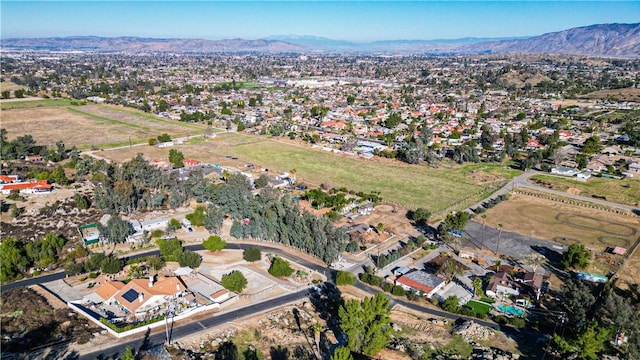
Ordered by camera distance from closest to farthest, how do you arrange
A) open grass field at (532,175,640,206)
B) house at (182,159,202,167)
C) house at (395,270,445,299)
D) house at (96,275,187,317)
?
house at (96,275,187,317) < house at (395,270,445,299) < open grass field at (532,175,640,206) < house at (182,159,202,167)

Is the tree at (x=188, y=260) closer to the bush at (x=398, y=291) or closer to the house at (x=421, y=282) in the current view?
the bush at (x=398, y=291)

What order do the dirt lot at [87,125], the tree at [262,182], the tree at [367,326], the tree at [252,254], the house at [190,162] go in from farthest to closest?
the dirt lot at [87,125], the house at [190,162], the tree at [262,182], the tree at [252,254], the tree at [367,326]

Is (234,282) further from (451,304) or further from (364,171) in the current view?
(364,171)

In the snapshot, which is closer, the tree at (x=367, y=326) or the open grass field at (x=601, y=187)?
the tree at (x=367, y=326)

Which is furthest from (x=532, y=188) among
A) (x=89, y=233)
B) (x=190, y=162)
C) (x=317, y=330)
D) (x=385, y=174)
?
(x=89, y=233)

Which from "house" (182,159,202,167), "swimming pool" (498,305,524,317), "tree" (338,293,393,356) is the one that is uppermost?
"tree" (338,293,393,356)

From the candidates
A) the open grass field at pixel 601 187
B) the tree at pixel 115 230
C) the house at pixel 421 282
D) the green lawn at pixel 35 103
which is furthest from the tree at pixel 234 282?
the green lawn at pixel 35 103

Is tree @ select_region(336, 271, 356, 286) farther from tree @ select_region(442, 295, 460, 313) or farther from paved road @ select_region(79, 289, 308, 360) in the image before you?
tree @ select_region(442, 295, 460, 313)

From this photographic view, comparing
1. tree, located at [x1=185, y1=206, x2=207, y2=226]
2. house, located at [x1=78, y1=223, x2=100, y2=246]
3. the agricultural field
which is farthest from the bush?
the agricultural field
